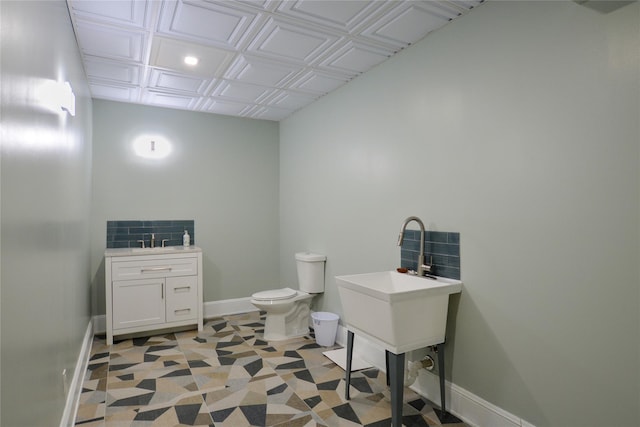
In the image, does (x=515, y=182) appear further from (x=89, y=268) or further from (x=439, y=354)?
(x=89, y=268)

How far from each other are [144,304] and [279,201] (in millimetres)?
1983

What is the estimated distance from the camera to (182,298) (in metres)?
3.86

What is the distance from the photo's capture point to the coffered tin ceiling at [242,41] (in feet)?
7.27

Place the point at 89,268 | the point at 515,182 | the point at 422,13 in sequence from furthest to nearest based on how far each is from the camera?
the point at 89,268, the point at 422,13, the point at 515,182

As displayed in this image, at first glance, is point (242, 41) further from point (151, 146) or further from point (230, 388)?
point (230, 388)

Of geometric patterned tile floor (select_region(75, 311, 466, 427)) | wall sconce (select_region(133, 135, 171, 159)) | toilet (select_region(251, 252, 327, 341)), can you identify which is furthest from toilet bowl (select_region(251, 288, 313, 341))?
wall sconce (select_region(133, 135, 171, 159))

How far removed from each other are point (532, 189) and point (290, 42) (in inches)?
71.6

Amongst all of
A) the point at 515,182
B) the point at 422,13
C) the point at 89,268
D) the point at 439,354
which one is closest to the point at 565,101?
the point at 515,182

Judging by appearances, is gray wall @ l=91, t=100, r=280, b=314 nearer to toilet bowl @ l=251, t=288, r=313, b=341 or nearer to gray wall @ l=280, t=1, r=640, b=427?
toilet bowl @ l=251, t=288, r=313, b=341

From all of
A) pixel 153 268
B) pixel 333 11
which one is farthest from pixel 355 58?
pixel 153 268

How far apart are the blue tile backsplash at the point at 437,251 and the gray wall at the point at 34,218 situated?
2.12 meters

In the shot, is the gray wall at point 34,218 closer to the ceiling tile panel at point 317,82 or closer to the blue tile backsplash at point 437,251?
the ceiling tile panel at point 317,82

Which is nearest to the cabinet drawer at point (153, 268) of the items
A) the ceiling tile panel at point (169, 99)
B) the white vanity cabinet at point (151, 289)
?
the white vanity cabinet at point (151, 289)

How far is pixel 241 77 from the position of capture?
3301 millimetres
